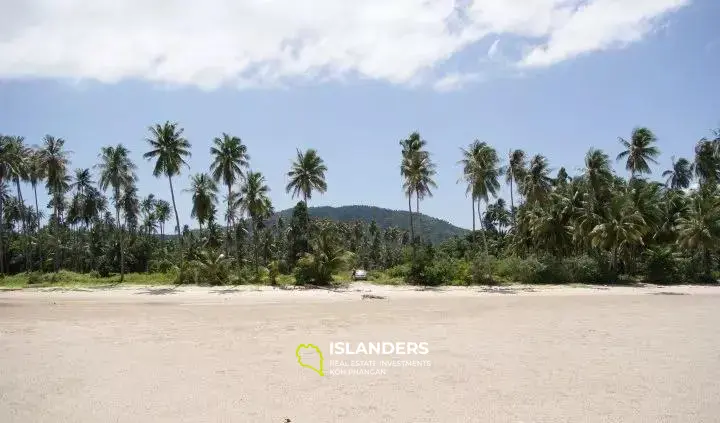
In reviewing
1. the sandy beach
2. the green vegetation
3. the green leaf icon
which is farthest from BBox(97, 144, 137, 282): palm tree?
the green leaf icon

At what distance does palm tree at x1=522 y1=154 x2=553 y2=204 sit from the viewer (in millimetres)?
50344

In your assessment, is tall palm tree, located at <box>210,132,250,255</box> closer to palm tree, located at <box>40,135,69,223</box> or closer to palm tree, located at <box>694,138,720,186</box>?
palm tree, located at <box>40,135,69,223</box>

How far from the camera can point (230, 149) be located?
140 ft

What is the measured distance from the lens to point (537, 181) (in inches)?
1986

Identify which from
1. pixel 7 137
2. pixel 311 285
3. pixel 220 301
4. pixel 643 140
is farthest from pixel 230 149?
pixel 643 140

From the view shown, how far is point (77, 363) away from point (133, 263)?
184 ft

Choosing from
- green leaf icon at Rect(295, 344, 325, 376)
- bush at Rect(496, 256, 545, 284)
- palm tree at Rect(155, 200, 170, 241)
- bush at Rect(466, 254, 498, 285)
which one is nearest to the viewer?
green leaf icon at Rect(295, 344, 325, 376)

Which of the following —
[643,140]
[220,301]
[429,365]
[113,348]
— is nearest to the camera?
[429,365]

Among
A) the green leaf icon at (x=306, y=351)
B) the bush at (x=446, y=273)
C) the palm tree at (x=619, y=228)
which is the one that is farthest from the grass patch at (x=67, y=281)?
the palm tree at (x=619, y=228)

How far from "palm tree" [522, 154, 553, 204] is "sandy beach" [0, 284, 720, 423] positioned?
27426 millimetres

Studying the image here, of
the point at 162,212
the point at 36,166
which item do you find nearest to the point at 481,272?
the point at 36,166

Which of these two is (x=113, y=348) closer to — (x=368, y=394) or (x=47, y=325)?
(x=47, y=325)

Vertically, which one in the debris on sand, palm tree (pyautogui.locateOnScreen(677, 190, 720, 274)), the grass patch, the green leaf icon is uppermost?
palm tree (pyautogui.locateOnScreen(677, 190, 720, 274))

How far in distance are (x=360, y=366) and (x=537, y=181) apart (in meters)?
43.0
